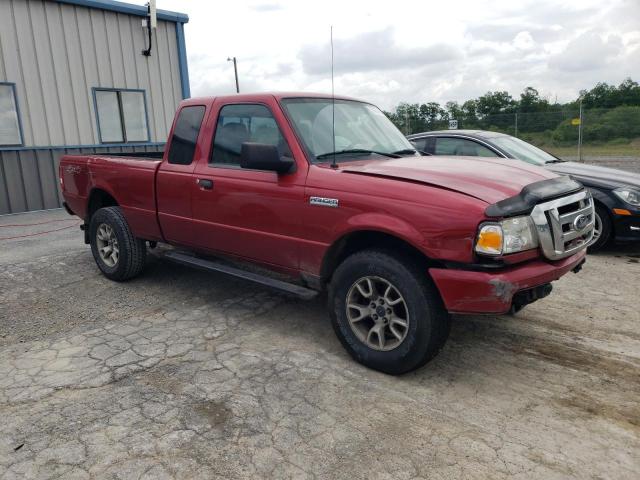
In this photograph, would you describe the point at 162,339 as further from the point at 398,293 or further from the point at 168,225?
the point at 398,293

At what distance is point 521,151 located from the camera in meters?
6.93

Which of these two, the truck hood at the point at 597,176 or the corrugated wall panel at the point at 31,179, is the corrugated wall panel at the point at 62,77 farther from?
the truck hood at the point at 597,176

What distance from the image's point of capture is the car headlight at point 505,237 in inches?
111

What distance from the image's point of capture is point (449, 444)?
2.60m

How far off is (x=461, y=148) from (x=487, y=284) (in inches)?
180

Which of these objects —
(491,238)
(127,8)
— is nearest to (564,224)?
(491,238)

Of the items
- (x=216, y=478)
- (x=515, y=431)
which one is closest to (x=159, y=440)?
(x=216, y=478)

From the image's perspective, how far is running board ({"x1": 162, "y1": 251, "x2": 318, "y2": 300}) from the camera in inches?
146

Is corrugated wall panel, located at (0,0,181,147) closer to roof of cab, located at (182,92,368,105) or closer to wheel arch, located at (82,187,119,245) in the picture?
wheel arch, located at (82,187,119,245)

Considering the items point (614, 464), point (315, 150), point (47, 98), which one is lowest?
point (614, 464)

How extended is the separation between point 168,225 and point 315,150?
72.1 inches

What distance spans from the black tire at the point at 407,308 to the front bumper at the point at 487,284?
12cm

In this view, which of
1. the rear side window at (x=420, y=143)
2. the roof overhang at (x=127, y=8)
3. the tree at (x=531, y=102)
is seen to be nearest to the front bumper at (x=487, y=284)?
the rear side window at (x=420, y=143)

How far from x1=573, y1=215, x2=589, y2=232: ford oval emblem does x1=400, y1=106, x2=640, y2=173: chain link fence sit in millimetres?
19785
